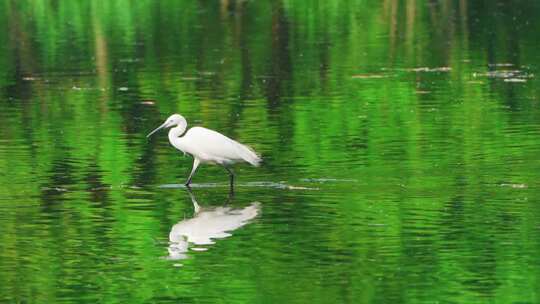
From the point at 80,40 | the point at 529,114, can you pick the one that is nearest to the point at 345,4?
the point at 80,40

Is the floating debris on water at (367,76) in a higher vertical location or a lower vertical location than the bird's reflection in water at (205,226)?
lower

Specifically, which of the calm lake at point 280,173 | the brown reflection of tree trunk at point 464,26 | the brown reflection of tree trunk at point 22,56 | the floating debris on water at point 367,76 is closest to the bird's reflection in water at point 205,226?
the calm lake at point 280,173

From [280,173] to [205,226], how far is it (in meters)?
3.23

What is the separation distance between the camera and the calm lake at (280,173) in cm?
1320

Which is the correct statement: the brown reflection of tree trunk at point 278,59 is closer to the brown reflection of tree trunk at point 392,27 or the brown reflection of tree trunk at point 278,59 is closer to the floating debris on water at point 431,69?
the brown reflection of tree trunk at point 392,27

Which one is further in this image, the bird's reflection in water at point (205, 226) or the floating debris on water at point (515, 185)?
the floating debris on water at point (515, 185)

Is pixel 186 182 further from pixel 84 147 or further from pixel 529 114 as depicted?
pixel 529 114

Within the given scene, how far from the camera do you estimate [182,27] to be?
43.2m

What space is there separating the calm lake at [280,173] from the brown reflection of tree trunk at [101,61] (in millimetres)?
98

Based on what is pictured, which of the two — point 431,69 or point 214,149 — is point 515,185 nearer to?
point 214,149

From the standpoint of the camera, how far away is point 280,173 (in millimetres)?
18672

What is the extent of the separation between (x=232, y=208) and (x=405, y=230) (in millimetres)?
2088

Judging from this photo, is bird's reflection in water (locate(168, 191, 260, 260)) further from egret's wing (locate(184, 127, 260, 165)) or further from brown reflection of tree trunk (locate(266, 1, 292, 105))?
brown reflection of tree trunk (locate(266, 1, 292, 105))

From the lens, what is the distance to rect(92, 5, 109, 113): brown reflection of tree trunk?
91.7ft
